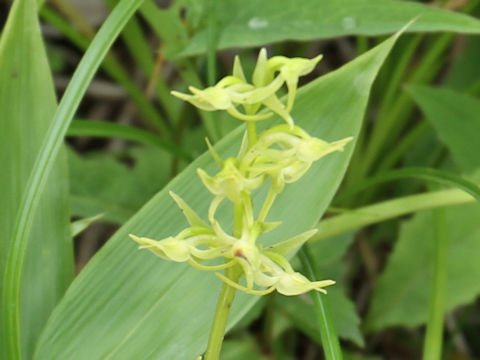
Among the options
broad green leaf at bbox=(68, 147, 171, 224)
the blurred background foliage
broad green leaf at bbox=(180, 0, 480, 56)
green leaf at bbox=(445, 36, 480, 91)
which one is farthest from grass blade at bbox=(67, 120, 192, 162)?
green leaf at bbox=(445, 36, 480, 91)

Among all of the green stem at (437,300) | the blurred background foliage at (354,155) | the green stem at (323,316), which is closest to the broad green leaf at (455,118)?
the blurred background foliage at (354,155)

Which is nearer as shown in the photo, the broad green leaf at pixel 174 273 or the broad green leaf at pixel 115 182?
the broad green leaf at pixel 174 273

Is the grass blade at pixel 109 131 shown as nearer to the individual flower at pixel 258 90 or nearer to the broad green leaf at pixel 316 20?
the broad green leaf at pixel 316 20

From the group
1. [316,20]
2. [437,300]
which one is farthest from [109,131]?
[437,300]

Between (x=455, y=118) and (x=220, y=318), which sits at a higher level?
(x=220, y=318)

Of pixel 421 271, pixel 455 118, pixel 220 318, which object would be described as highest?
pixel 220 318

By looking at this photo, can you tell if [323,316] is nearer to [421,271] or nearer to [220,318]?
[220,318]

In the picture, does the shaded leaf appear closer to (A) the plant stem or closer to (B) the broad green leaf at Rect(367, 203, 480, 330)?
(B) the broad green leaf at Rect(367, 203, 480, 330)
